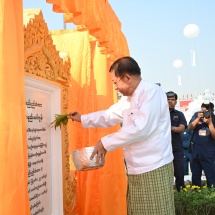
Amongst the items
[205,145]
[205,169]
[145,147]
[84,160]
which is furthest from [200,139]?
[84,160]

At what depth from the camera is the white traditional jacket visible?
72.2 inches

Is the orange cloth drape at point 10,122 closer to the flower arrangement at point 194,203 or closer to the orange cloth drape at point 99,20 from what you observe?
the orange cloth drape at point 99,20

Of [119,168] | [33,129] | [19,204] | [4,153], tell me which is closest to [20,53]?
[4,153]

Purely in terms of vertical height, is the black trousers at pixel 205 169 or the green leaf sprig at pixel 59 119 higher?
the green leaf sprig at pixel 59 119

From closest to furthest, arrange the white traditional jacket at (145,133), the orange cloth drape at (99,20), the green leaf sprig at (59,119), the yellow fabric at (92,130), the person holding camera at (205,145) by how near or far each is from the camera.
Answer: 1. the white traditional jacket at (145,133)
2. the orange cloth drape at (99,20)
3. the green leaf sprig at (59,119)
4. the yellow fabric at (92,130)
5. the person holding camera at (205,145)

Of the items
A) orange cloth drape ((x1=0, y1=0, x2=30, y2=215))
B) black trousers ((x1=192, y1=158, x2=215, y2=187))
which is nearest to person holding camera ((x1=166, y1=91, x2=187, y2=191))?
black trousers ((x1=192, y1=158, x2=215, y2=187))

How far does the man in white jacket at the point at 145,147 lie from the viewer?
187cm

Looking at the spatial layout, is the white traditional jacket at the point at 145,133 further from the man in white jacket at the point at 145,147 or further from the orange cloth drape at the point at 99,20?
the orange cloth drape at the point at 99,20

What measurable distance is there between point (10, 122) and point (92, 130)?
75.7 inches

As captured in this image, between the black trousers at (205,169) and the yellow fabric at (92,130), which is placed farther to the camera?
the black trousers at (205,169)

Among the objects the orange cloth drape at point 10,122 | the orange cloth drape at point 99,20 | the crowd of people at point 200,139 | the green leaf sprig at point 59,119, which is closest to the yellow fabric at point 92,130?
the orange cloth drape at point 99,20

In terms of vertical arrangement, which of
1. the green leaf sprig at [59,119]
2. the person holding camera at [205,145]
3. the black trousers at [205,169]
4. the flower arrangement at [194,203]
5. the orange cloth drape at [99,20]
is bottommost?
the flower arrangement at [194,203]

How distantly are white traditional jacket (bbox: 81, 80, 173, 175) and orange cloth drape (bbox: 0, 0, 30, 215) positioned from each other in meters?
0.63

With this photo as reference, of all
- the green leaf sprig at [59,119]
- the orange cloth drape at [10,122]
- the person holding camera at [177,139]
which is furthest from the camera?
the person holding camera at [177,139]
